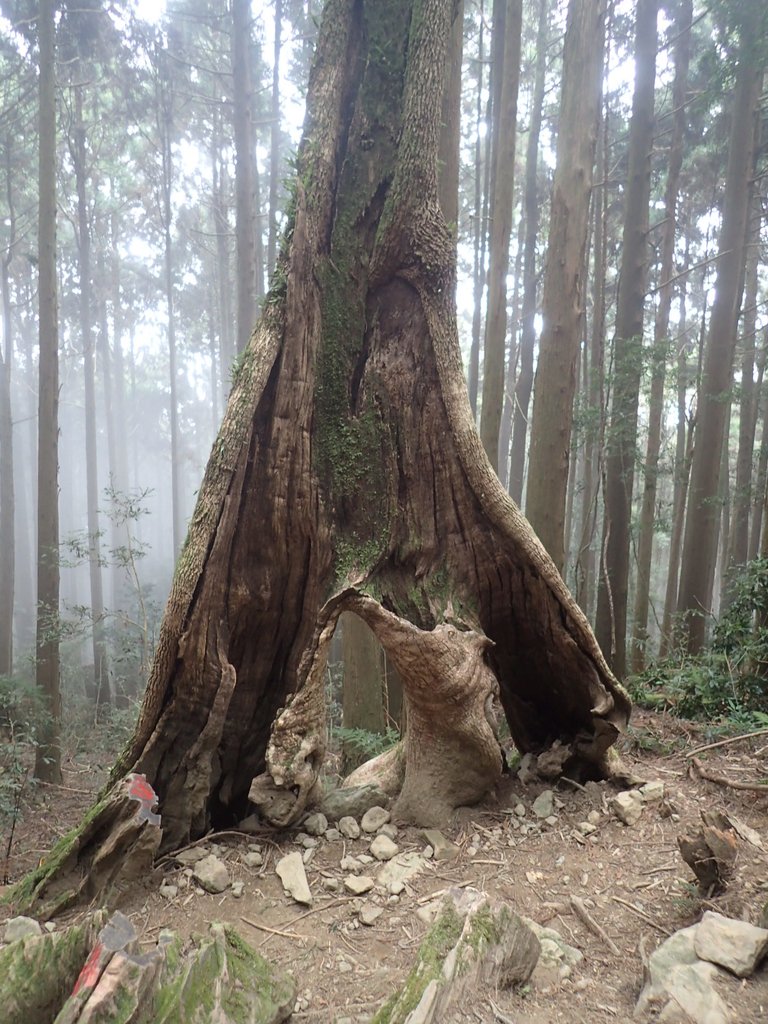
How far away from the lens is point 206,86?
20578 millimetres

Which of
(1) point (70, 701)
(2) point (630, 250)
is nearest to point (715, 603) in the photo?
(2) point (630, 250)

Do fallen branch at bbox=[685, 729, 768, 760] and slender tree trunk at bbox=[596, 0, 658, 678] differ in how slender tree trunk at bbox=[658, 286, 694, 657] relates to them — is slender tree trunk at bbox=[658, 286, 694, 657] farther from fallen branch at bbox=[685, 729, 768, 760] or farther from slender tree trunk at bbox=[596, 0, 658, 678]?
fallen branch at bbox=[685, 729, 768, 760]

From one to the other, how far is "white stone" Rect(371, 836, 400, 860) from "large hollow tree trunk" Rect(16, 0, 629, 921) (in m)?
0.29

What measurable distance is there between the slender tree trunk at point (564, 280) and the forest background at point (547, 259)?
1.0 inches

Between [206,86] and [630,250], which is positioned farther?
[206,86]

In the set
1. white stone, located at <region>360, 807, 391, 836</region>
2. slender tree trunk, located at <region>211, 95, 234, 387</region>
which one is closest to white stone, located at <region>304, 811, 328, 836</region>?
white stone, located at <region>360, 807, 391, 836</region>

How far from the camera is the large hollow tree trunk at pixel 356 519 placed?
3.36 m

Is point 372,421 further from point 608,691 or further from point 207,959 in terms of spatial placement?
point 207,959

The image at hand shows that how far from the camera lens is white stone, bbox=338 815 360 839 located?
3.44 meters

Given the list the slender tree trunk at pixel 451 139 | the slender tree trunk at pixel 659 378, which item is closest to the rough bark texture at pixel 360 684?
the slender tree trunk at pixel 451 139

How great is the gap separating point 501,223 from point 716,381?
4214 mm

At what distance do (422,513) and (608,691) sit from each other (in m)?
1.62

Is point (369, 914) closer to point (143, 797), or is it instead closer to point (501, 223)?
point (143, 797)

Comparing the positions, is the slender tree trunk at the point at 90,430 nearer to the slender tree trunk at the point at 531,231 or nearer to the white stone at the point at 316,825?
the white stone at the point at 316,825
